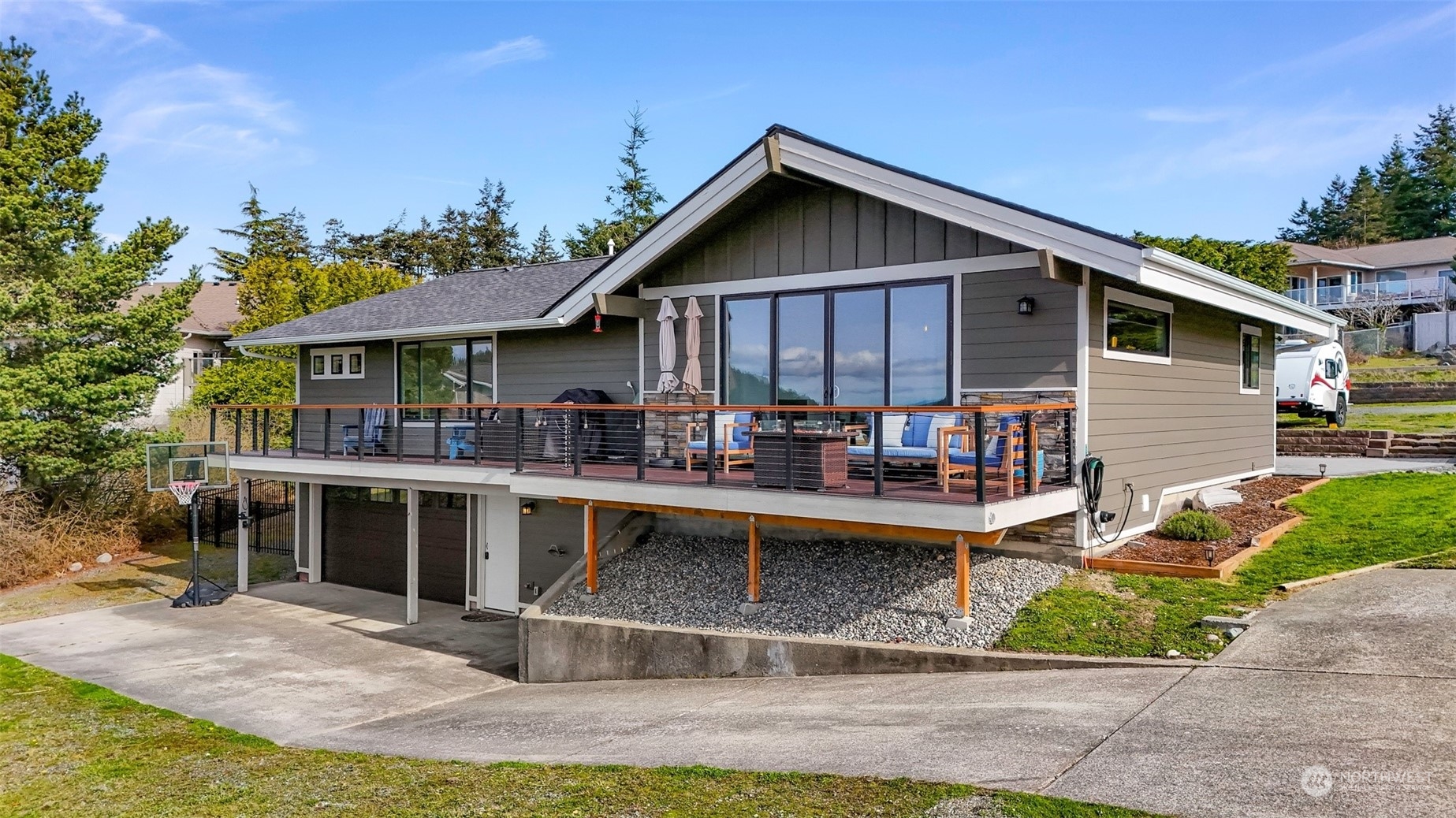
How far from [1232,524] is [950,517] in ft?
19.4

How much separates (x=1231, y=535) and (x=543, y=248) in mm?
41852

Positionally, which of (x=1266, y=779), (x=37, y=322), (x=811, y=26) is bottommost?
(x=1266, y=779)

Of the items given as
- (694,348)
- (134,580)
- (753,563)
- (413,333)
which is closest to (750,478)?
(753,563)

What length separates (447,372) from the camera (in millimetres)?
16062

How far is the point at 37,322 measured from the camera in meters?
18.5

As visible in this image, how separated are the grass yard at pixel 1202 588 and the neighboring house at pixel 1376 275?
1334 inches

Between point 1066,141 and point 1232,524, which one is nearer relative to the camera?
point 1232,524

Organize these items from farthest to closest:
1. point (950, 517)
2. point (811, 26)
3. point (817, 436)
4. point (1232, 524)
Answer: point (811, 26) → point (1232, 524) → point (817, 436) → point (950, 517)

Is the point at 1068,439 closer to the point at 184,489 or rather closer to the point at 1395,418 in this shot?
the point at 184,489

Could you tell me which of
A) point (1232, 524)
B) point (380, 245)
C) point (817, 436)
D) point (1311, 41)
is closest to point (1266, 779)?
point (817, 436)

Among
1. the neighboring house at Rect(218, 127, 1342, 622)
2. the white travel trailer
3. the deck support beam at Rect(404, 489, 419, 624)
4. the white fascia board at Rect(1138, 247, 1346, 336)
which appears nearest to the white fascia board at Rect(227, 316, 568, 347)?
the neighboring house at Rect(218, 127, 1342, 622)

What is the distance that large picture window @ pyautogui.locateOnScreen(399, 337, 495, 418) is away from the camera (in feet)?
51.0

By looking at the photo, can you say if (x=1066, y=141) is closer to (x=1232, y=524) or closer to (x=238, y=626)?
(x=1232, y=524)

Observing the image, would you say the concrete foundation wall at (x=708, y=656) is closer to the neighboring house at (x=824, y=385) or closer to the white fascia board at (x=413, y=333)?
the neighboring house at (x=824, y=385)
